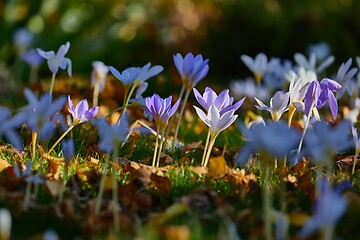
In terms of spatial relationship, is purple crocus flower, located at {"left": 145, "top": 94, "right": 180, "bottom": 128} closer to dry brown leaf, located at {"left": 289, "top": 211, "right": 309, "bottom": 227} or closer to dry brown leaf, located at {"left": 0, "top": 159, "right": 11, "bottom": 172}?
dry brown leaf, located at {"left": 0, "top": 159, "right": 11, "bottom": 172}

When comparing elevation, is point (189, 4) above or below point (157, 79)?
above

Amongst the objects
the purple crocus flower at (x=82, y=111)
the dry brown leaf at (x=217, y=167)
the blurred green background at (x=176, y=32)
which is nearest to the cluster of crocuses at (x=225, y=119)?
the purple crocus flower at (x=82, y=111)

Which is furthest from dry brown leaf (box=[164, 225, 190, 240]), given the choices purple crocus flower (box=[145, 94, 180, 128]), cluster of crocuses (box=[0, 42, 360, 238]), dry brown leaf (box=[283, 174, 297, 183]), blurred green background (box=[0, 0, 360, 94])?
blurred green background (box=[0, 0, 360, 94])

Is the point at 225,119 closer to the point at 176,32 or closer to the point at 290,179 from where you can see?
the point at 290,179

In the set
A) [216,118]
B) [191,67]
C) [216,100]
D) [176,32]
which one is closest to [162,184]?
[216,118]

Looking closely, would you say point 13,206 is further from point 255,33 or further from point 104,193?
point 255,33

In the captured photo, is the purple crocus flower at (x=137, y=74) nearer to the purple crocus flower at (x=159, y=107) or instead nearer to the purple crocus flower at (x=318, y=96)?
the purple crocus flower at (x=159, y=107)

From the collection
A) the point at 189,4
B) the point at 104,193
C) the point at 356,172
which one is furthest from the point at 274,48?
the point at 104,193
